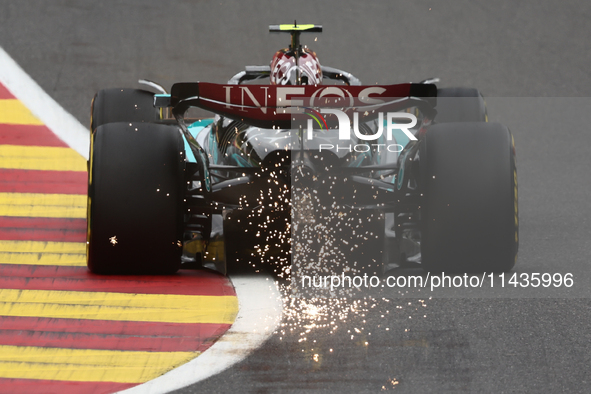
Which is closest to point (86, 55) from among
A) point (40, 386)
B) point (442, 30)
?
point (442, 30)

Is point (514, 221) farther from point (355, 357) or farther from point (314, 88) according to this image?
point (355, 357)

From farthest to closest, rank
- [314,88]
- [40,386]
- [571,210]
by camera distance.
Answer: [571,210]
[314,88]
[40,386]

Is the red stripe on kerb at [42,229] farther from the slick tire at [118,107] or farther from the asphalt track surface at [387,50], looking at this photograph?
the asphalt track surface at [387,50]

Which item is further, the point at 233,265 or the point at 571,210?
the point at 571,210

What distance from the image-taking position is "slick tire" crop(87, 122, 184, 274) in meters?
4.47

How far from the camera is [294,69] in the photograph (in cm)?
Answer: 528

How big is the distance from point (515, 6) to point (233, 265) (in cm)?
806

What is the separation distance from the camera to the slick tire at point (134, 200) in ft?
14.7

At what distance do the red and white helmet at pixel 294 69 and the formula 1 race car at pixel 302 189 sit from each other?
1.76ft

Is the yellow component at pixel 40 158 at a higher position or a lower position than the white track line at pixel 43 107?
lower

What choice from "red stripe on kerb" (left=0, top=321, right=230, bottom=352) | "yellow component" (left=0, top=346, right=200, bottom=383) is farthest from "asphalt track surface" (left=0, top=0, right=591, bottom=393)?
"yellow component" (left=0, top=346, right=200, bottom=383)

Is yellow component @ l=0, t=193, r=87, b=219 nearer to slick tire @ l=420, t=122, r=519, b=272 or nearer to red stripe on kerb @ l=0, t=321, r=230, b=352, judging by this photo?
red stripe on kerb @ l=0, t=321, r=230, b=352

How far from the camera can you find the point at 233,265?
16.2ft

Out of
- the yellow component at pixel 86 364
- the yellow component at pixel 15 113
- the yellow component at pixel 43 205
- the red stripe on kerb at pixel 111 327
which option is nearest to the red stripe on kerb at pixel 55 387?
the yellow component at pixel 86 364
